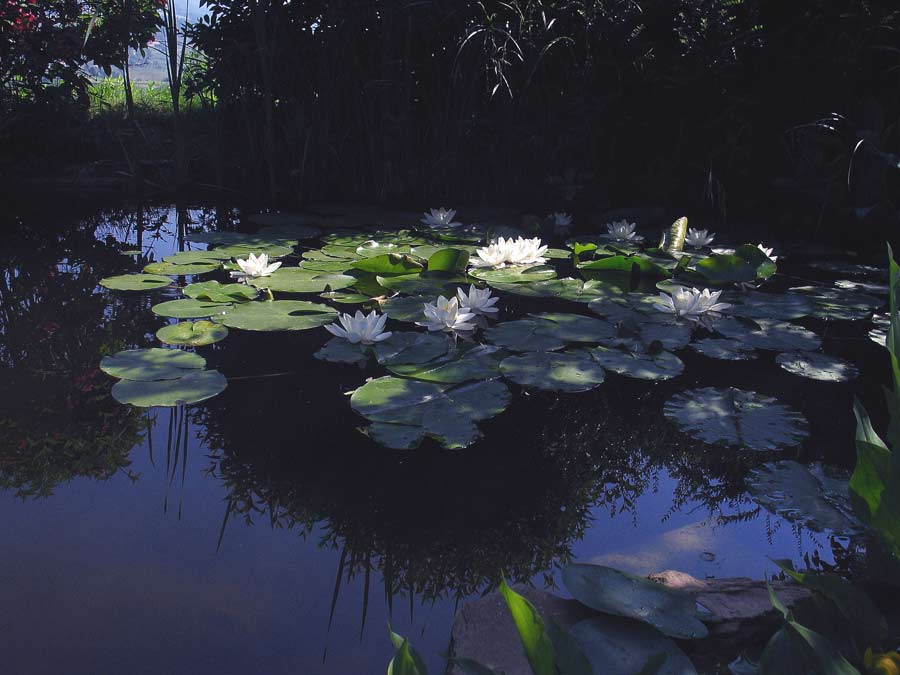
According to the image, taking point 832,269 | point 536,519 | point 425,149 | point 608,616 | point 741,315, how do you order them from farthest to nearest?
point 425,149 < point 832,269 < point 741,315 < point 536,519 < point 608,616

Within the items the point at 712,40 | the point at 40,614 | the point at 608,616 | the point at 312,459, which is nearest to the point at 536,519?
the point at 608,616

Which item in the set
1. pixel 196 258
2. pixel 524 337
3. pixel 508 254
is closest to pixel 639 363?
pixel 524 337

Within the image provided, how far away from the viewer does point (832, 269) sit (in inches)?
137

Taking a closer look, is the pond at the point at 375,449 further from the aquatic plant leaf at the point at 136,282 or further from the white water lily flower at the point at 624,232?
the white water lily flower at the point at 624,232

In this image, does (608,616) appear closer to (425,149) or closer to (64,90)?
(425,149)

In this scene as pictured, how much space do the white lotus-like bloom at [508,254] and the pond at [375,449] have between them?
0.05 m

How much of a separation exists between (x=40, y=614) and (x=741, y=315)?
7.70 feet

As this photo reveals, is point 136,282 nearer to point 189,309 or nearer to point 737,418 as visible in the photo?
point 189,309

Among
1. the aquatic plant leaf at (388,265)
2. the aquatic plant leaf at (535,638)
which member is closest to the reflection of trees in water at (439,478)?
the aquatic plant leaf at (535,638)

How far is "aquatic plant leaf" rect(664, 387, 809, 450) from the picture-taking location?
186 centimetres

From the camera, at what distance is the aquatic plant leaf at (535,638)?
926 mm

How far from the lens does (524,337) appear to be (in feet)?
7.84

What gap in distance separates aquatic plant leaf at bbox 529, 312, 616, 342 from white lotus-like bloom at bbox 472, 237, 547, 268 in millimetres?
548

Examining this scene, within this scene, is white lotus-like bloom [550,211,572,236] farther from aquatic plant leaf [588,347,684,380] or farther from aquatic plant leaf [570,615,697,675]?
aquatic plant leaf [570,615,697,675]
